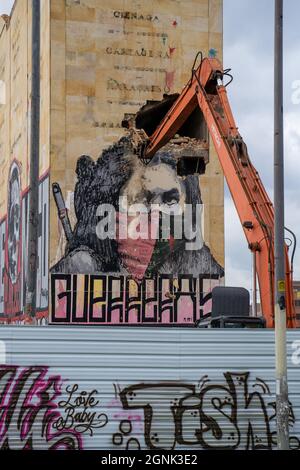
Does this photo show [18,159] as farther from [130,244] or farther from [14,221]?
[130,244]

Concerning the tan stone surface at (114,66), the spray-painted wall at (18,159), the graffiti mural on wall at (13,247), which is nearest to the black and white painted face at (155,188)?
the tan stone surface at (114,66)

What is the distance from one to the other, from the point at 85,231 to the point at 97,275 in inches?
69.0

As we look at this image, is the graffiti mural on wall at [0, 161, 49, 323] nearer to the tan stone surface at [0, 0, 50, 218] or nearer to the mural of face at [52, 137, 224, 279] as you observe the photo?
the tan stone surface at [0, 0, 50, 218]

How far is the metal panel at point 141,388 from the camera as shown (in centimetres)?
1230

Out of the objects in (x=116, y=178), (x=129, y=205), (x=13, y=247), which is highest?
(x=116, y=178)

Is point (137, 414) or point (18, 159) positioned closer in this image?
point (137, 414)

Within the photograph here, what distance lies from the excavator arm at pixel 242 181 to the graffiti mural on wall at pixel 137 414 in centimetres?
230

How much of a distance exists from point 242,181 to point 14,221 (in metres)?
Result: 26.9

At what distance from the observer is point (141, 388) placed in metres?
12.6

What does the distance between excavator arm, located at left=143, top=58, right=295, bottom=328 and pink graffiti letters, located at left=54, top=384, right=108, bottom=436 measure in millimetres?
4071

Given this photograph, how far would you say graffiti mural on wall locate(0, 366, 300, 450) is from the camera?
12250 millimetres

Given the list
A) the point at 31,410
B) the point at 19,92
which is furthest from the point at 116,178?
the point at 31,410

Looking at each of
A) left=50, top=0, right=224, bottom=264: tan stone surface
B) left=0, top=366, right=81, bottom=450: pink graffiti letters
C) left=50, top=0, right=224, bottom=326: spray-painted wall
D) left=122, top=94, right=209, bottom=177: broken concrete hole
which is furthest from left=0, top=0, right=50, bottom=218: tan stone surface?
left=0, top=366, right=81, bottom=450: pink graffiti letters
